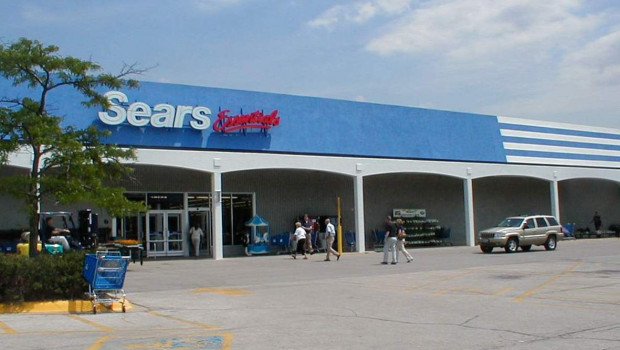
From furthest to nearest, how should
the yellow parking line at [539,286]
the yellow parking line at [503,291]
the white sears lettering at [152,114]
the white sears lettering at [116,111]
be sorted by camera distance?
the white sears lettering at [152,114]
the white sears lettering at [116,111]
the yellow parking line at [503,291]
the yellow parking line at [539,286]

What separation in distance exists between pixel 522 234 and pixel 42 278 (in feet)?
70.8

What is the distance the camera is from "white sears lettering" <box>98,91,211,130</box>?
2738 centimetres

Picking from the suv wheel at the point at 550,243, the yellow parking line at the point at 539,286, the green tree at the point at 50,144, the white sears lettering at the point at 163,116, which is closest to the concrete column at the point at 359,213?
the suv wheel at the point at 550,243

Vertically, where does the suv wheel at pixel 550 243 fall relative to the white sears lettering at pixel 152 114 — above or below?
below

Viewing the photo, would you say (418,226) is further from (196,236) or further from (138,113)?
(138,113)

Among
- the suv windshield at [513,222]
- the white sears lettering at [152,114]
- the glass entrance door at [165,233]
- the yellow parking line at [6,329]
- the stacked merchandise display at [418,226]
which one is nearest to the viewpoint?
the yellow parking line at [6,329]

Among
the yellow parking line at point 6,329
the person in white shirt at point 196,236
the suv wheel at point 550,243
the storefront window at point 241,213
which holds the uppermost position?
the storefront window at point 241,213

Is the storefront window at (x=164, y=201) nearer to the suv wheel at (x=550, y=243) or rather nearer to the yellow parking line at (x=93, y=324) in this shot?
the suv wheel at (x=550, y=243)

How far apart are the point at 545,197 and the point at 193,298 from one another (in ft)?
113

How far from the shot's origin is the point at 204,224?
32562 millimetres

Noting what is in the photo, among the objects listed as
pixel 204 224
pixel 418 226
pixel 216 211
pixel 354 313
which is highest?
pixel 216 211

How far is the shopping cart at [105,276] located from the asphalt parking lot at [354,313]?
1.60 ft

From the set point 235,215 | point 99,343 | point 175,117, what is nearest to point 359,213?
point 235,215

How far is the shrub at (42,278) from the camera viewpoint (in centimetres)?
1316
